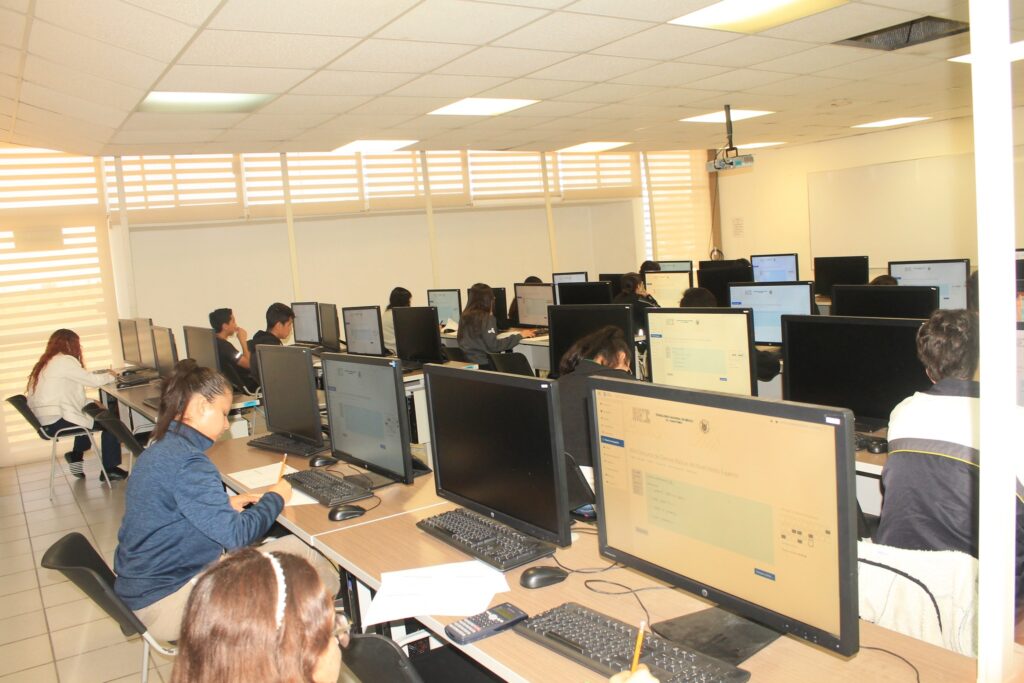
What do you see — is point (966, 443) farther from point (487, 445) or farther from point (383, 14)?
point (383, 14)

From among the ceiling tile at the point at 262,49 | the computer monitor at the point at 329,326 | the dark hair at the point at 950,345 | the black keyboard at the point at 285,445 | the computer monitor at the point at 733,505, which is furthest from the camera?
the computer monitor at the point at 329,326

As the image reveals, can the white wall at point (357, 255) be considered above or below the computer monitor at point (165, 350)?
above

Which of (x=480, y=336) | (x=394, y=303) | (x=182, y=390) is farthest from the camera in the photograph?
(x=394, y=303)

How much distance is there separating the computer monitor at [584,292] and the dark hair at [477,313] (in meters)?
0.85

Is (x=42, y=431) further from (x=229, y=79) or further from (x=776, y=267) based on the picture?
(x=776, y=267)

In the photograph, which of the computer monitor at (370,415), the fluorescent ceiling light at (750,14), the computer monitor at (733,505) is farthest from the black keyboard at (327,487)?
the fluorescent ceiling light at (750,14)

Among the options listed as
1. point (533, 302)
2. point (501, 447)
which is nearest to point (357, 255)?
point (533, 302)

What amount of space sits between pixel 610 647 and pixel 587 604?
0.81ft

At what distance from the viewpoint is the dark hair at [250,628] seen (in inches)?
40.3

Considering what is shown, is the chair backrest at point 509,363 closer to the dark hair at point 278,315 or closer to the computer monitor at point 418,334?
the computer monitor at point 418,334

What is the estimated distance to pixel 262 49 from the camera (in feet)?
13.5

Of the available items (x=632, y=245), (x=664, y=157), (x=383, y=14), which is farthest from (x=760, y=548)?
(x=664, y=157)

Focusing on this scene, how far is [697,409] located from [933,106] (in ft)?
28.9

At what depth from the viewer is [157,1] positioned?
10.6ft
